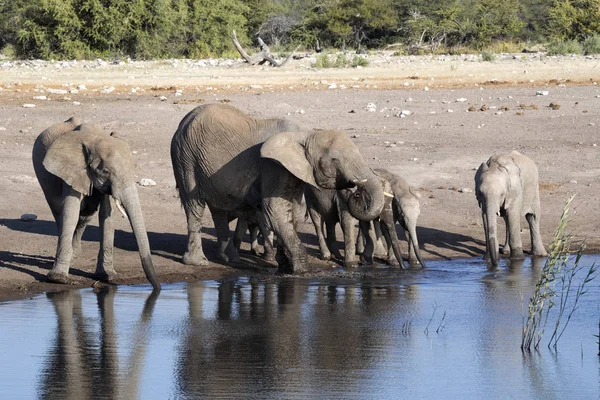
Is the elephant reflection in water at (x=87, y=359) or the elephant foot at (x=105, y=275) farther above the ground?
the elephant reflection in water at (x=87, y=359)

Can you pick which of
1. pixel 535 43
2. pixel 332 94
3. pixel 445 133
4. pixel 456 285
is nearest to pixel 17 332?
pixel 456 285

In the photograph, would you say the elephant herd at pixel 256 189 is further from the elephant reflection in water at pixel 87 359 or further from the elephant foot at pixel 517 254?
the elephant reflection in water at pixel 87 359

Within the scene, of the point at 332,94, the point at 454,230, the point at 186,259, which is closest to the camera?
the point at 186,259

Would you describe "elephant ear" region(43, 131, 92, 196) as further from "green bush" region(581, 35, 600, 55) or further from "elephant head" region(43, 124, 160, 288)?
"green bush" region(581, 35, 600, 55)

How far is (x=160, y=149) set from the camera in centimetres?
1648

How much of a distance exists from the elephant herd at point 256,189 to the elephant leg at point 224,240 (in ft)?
A: 0.04

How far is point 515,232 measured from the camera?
38.8 feet

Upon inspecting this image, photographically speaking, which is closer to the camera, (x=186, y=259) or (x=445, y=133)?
(x=186, y=259)

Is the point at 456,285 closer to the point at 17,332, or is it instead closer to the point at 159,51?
the point at 17,332

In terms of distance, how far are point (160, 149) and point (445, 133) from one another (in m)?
4.57

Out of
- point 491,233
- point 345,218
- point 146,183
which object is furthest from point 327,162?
point 146,183

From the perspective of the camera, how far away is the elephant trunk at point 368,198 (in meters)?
10.3

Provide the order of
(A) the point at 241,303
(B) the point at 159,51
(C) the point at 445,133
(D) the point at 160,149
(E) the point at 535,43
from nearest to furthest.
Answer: (A) the point at 241,303 < (D) the point at 160,149 < (C) the point at 445,133 < (B) the point at 159,51 < (E) the point at 535,43

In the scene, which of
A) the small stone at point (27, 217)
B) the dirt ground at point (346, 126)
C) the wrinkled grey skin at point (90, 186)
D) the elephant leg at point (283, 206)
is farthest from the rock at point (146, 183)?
the elephant leg at point (283, 206)
